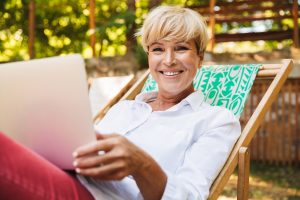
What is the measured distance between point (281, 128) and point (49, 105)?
5.61 metres

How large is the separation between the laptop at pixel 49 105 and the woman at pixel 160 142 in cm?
7

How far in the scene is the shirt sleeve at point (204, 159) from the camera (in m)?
1.57

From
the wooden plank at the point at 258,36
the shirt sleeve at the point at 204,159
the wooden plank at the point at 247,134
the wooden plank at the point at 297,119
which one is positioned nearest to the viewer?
the shirt sleeve at the point at 204,159

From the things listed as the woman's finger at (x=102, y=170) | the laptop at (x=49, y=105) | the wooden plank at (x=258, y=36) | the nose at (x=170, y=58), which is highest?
the laptop at (x=49, y=105)

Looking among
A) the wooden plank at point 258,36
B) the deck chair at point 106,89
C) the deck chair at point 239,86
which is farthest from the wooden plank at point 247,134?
the wooden plank at point 258,36

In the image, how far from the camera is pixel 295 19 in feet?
24.8

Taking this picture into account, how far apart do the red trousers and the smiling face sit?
3.27ft

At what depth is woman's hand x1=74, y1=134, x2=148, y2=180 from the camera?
1.18 metres

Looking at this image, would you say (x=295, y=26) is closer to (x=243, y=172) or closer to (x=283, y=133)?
(x=283, y=133)

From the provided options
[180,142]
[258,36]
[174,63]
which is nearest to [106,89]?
[174,63]

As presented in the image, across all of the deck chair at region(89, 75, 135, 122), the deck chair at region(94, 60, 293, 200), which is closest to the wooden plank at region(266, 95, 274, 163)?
the deck chair at region(89, 75, 135, 122)

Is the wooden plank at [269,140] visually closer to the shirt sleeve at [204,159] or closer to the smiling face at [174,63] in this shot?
the smiling face at [174,63]

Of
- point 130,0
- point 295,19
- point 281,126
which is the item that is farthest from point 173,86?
point 130,0

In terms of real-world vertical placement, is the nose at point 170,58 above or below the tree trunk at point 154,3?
above
